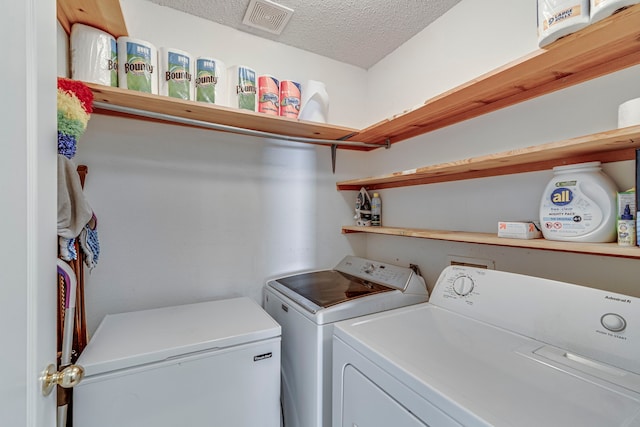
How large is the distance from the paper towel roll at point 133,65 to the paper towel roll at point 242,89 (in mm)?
390

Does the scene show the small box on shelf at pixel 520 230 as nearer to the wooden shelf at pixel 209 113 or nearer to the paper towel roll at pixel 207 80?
the wooden shelf at pixel 209 113

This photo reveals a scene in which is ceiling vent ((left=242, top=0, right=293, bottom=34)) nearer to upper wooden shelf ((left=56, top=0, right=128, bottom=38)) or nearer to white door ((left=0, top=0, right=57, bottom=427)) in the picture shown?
upper wooden shelf ((left=56, top=0, right=128, bottom=38))

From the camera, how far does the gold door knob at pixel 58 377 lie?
606 mm

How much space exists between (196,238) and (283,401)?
3.45 ft

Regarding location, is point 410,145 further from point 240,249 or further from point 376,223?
point 240,249

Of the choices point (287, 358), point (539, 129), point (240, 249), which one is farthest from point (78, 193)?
point (539, 129)

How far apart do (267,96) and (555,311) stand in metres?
1.64

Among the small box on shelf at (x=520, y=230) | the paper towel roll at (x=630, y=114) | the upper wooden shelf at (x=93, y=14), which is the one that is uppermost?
the upper wooden shelf at (x=93, y=14)

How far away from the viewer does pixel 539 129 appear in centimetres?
123

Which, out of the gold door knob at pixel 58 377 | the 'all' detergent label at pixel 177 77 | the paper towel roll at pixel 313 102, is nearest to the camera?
the gold door knob at pixel 58 377

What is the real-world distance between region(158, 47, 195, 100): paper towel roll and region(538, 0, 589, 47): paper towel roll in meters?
1.45

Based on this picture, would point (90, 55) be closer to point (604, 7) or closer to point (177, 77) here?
point (177, 77)

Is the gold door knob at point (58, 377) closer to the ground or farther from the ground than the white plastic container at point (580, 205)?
closer to the ground

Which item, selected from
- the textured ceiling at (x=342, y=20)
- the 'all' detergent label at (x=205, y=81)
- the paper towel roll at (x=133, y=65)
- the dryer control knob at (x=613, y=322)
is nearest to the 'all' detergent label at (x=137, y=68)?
the paper towel roll at (x=133, y=65)
